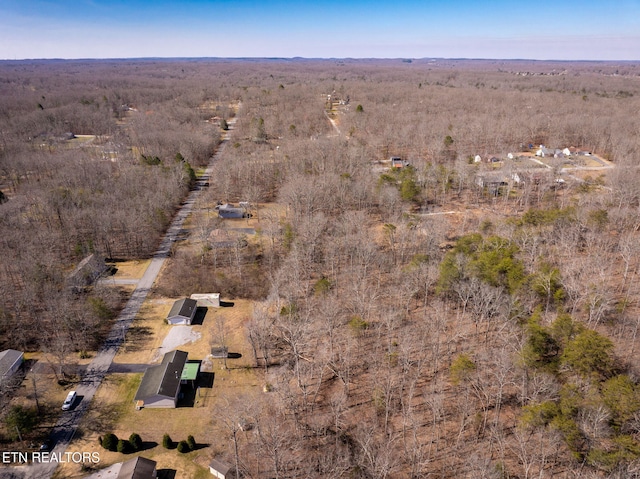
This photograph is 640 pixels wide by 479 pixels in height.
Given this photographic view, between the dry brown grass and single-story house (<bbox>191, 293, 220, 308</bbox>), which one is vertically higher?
single-story house (<bbox>191, 293, 220, 308</bbox>)

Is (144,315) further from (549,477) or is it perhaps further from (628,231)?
(628,231)

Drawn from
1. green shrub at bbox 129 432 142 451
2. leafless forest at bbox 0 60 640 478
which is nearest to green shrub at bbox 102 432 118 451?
green shrub at bbox 129 432 142 451

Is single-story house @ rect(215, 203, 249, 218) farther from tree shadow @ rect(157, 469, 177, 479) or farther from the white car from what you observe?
tree shadow @ rect(157, 469, 177, 479)

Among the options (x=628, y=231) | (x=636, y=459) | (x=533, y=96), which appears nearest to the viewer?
(x=636, y=459)

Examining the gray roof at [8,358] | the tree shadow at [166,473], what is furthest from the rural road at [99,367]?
the tree shadow at [166,473]

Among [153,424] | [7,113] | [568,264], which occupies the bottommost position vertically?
[153,424]

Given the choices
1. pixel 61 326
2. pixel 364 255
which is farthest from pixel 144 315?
pixel 364 255

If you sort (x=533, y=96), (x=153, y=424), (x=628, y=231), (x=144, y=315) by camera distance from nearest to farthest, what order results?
(x=153, y=424), (x=144, y=315), (x=628, y=231), (x=533, y=96)
